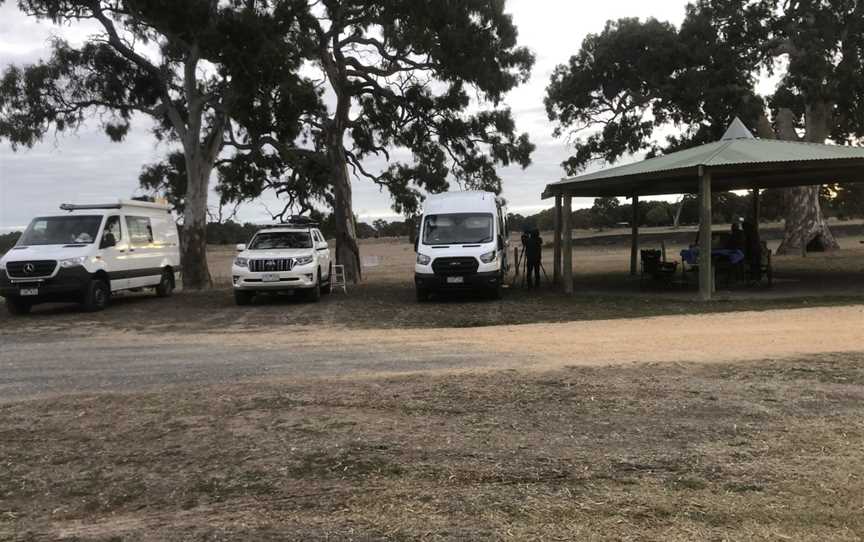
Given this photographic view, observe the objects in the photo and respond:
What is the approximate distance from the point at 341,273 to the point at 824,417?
16.2m

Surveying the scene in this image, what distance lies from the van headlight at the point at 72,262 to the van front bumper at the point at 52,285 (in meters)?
0.07

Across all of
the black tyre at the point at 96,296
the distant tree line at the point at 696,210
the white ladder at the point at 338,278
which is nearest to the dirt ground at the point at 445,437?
the black tyre at the point at 96,296

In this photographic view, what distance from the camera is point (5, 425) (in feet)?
18.7

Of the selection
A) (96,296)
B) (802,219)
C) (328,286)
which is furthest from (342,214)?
(802,219)

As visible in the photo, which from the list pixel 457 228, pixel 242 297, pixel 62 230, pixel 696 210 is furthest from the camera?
pixel 696 210

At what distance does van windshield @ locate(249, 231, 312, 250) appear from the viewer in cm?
1658

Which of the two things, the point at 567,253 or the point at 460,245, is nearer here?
the point at 460,245

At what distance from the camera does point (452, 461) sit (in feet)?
14.9

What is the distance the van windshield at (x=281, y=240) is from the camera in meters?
16.6

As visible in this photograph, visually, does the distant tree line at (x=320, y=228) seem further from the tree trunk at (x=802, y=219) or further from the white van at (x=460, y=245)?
the tree trunk at (x=802, y=219)

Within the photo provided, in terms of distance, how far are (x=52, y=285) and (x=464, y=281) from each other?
29.9 feet

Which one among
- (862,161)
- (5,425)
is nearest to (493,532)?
(5,425)

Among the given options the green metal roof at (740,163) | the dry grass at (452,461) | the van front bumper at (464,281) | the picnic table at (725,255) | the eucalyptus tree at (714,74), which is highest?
the eucalyptus tree at (714,74)

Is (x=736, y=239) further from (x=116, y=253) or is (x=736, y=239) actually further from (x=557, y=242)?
(x=116, y=253)
